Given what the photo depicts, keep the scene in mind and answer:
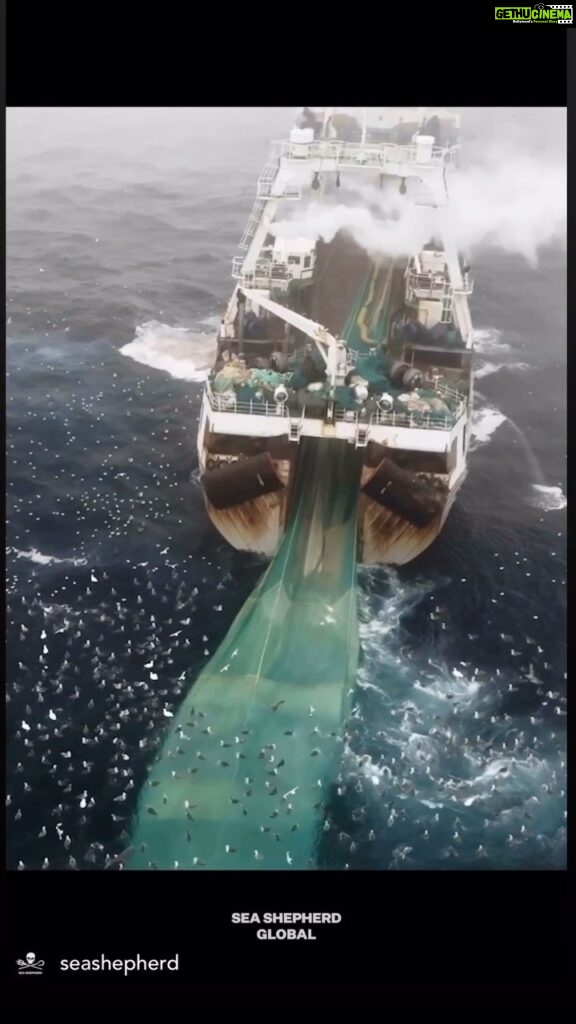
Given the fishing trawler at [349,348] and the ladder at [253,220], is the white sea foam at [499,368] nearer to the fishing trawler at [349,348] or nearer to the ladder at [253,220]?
the fishing trawler at [349,348]

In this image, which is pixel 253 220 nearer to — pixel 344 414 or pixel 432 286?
pixel 432 286
